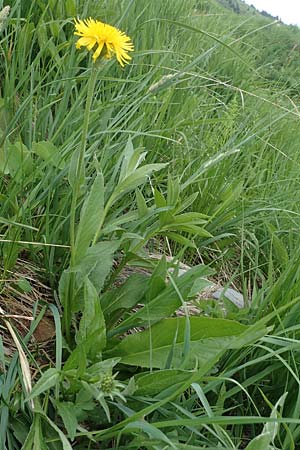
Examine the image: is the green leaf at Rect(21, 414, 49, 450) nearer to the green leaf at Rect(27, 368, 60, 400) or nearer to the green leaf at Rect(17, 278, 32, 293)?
the green leaf at Rect(27, 368, 60, 400)

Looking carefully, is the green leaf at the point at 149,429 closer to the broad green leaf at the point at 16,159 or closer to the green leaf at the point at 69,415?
the green leaf at the point at 69,415

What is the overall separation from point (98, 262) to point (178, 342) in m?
0.21

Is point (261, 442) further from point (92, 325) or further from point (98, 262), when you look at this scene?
point (98, 262)

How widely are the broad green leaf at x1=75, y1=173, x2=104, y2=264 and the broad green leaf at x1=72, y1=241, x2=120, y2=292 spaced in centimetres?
2


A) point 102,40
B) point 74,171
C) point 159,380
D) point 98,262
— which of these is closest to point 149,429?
point 159,380

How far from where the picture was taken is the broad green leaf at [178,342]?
96cm

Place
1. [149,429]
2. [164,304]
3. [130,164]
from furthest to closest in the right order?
[130,164]
[164,304]
[149,429]

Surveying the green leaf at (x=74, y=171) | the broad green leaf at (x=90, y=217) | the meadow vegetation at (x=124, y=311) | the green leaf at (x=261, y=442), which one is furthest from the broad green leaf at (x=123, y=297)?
the green leaf at (x=261, y=442)

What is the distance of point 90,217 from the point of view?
1022mm

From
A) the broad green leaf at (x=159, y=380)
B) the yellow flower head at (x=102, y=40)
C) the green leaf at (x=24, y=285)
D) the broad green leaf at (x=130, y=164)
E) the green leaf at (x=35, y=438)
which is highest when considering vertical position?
the yellow flower head at (x=102, y=40)

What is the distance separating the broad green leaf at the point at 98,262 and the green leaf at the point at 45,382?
0.71 ft

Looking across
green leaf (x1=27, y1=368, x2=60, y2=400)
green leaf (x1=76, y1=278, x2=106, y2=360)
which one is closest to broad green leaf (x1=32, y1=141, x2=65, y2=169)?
green leaf (x1=76, y1=278, x2=106, y2=360)

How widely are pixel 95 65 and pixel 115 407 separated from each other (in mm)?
562

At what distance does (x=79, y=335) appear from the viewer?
3.10 feet
